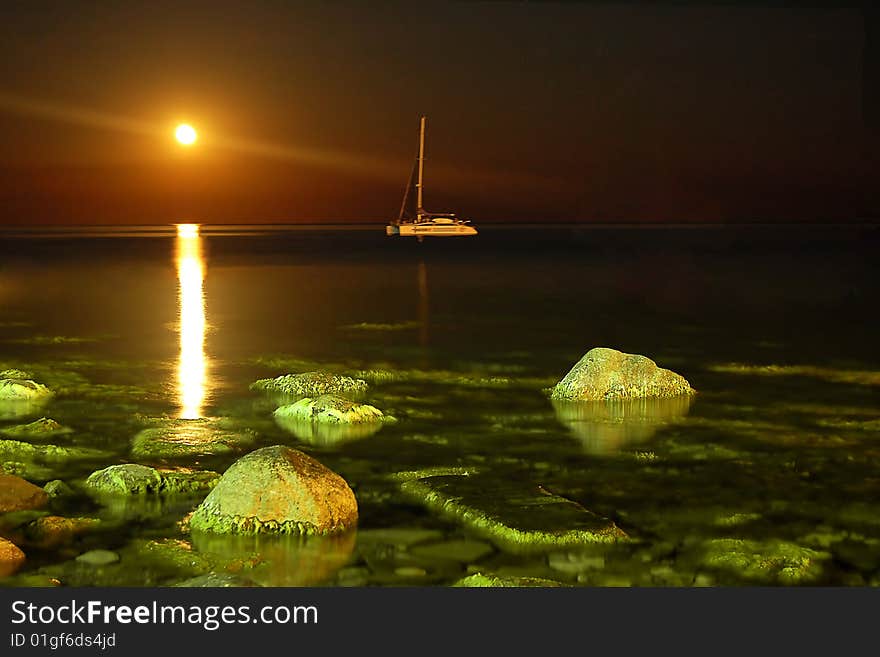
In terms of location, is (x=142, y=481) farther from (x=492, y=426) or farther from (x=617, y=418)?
(x=617, y=418)

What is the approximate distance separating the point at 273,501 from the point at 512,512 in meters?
1.52

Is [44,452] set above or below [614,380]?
below

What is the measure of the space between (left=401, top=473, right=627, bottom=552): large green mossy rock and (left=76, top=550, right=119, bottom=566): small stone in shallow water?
2.12 m

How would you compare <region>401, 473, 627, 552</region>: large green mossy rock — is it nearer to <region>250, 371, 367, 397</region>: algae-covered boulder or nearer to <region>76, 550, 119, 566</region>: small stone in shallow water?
<region>76, 550, 119, 566</region>: small stone in shallow water

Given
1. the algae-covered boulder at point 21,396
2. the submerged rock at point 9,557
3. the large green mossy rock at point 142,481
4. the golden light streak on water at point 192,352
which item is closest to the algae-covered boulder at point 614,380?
the golden light streak on water at point 192,352

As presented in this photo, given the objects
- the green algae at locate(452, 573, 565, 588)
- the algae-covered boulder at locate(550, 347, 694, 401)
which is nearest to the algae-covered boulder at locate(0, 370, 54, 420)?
the algae-covered boulder at locate(550, 347, 694, 401)

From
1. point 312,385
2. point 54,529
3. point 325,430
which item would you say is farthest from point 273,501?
point 312,385

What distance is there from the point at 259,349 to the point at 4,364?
3318 millimetres

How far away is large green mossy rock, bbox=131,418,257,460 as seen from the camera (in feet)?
33.0

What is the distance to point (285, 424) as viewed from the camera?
11.3 metres

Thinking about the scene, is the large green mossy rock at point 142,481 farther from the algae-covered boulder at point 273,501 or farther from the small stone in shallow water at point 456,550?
the small stone in shallow water at point 456,550

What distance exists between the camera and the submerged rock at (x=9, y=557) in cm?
706

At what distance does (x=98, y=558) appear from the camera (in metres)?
7.33

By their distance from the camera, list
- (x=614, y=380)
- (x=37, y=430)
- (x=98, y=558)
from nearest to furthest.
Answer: (x=98, y=558), (x=37, y=430), (x=614, y=380)
